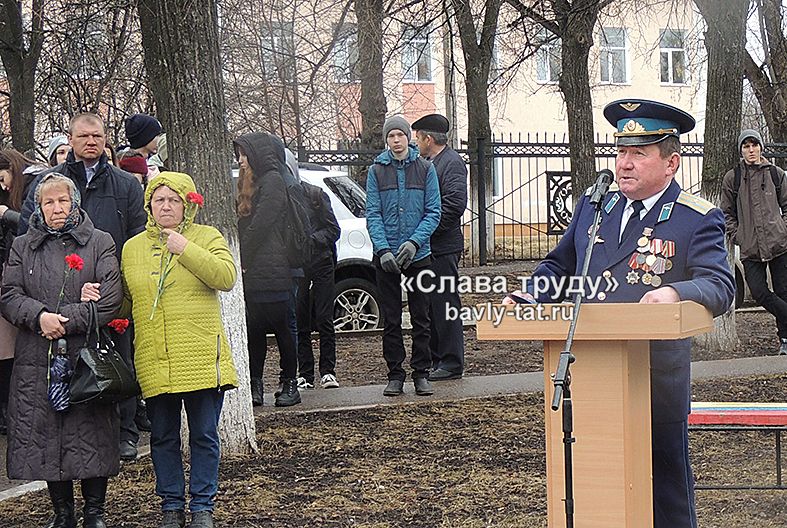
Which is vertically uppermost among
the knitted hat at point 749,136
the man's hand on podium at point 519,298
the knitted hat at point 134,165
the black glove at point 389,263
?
the knitted hat at point 749,136

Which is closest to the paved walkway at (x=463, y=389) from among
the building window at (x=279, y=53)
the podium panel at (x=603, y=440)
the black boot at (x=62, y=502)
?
the black boot at (x=62, y=502)

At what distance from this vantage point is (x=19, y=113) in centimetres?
1587

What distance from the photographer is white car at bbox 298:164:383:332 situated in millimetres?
13031

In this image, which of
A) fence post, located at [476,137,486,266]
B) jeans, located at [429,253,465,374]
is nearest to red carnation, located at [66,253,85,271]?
jeans, located at [429,253,465,374]

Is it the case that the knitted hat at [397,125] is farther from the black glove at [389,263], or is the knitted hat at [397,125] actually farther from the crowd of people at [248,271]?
the black glove at [389,263]

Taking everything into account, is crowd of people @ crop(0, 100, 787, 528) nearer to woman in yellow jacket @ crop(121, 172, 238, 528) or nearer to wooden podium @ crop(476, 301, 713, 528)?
woman in yellow jacket @ crop(121, 172, 238, 528)

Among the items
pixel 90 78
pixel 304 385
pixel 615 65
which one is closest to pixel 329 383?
pixel 304 385

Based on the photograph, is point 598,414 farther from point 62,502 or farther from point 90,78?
point 90,78

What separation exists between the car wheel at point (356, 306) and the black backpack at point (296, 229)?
3.95m

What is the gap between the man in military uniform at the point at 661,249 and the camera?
4238 mm

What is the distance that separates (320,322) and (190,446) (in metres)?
4.10

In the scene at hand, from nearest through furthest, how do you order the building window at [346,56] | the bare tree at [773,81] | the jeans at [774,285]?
the jeans at [774,285]
the building window at [346,56]
the bare tree at [773,81]

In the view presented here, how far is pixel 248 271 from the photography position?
8906 millimetres

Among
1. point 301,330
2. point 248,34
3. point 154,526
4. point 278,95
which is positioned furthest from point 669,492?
point 278,95
